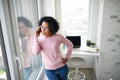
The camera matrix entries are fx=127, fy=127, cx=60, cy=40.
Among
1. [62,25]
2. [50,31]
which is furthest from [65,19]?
[50,31]

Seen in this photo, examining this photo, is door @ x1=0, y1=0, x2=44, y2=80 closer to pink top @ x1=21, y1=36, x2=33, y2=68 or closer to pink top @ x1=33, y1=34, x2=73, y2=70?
pink top @ x1=21, y1=36, x2=33, y2=68

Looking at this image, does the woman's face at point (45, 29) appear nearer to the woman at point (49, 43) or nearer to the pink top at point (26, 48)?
the woman at point (49, 43)

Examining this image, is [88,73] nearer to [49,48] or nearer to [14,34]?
[49,48]

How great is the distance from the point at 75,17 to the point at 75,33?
0.39 metres

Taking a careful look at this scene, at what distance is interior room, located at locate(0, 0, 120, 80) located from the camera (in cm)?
137

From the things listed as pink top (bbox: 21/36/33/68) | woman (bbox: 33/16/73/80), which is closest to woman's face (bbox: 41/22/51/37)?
woman (bbox: 33/16/73/80)

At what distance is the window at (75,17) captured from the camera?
2925mm

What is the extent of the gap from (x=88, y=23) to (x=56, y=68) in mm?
1656

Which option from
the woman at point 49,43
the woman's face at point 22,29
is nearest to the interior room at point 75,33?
the woman's face at point 22,29

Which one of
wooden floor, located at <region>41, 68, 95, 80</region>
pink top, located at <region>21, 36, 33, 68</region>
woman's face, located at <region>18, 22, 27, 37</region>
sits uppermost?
woman's face, located at <region>18, 22, 27, 37</region>

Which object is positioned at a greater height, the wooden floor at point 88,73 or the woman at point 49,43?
the woman at point 49,43

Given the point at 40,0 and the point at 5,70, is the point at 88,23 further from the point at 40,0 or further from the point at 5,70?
the point at 5,70

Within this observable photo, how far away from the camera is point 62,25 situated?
310cm

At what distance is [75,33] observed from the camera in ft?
10.3
